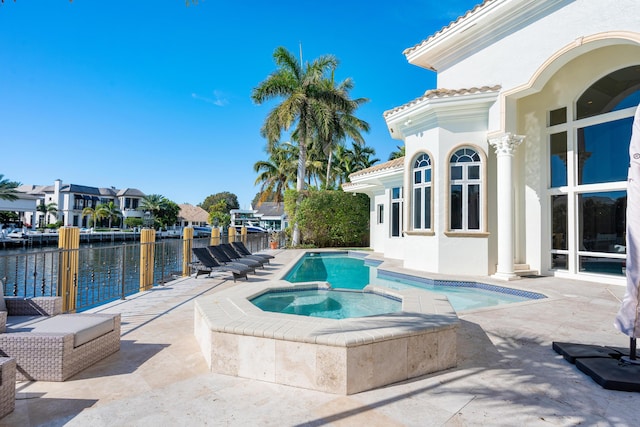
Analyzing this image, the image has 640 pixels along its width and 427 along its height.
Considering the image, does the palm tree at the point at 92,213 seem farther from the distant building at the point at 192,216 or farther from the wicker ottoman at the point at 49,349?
the wicker ottoman at the point at 49,349

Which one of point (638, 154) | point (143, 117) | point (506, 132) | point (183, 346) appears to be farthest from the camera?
point (143, 117)

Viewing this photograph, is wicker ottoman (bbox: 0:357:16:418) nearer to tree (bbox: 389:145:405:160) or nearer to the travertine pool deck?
the travertine pool deck

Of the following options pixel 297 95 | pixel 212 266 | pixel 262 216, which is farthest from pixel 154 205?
pixel 212 266

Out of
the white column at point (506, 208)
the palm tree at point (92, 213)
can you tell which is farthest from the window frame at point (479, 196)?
the palm tree at point (92, 213)

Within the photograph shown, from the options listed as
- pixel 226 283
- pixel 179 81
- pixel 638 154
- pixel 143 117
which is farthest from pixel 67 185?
pixel 638 154

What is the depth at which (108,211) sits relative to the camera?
60781mm

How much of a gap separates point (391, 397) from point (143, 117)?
3068cm

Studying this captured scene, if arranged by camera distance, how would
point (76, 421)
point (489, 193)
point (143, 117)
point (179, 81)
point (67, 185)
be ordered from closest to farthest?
point (76, 421) < point (489, 193) < point (179, 81) < point (143, 117) < point (67, 185)

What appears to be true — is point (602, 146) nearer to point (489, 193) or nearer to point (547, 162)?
point (547, 162)

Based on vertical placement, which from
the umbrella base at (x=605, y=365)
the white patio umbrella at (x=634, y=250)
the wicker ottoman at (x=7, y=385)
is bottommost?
the umbrella base at (x=605, y=365)

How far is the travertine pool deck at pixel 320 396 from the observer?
2.67 meters

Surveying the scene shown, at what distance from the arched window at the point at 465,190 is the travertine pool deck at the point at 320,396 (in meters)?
6.28

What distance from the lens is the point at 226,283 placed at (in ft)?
30.1

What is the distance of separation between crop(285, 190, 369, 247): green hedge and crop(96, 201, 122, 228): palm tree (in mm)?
52437
